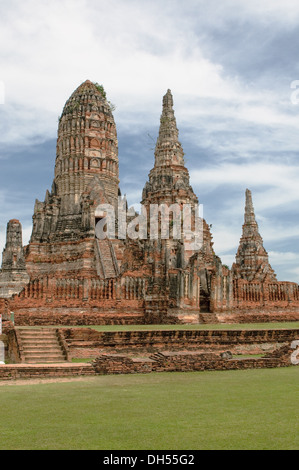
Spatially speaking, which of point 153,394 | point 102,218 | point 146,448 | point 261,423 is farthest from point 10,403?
point 102,218

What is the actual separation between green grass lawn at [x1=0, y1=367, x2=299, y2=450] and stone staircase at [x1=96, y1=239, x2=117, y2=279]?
22.7 metres

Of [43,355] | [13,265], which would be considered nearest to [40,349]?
[43,355]

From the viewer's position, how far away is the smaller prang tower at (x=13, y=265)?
30.2 m

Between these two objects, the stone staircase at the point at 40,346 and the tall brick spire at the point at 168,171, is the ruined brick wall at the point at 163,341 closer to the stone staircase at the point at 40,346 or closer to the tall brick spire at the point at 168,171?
the stone staircase at the point at 40,346

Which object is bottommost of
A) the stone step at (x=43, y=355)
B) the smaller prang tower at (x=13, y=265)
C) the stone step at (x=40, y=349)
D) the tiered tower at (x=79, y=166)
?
the stone step at (x=43, y=355)

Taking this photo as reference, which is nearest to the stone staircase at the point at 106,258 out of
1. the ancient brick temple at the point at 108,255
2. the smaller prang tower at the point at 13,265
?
the ancient brick temple at the point at 108,255

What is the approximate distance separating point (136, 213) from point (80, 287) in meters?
17.1

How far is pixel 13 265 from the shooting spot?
31062 millimetres

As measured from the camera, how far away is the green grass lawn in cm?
564

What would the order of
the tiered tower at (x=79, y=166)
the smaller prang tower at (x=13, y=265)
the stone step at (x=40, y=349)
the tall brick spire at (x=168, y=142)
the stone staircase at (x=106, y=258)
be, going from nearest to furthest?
1. the stone step at (x=40, y=349)
2. the smaller prang tower at (x=13, y=265)
3. the stone staircase at (x=106, y=258)
4. the tiered tower at (x=79, y=166)
5. the tall brick spire at (x=168, y=142)

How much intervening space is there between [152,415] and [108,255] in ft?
94.0

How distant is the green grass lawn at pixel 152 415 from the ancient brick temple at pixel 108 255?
15.1 meters

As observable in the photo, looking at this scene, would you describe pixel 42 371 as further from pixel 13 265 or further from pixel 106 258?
pixel 106 258
